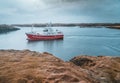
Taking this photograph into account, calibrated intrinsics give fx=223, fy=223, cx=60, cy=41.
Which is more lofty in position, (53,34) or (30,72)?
(30,72)

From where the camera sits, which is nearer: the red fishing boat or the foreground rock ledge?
the foreground rock ledge

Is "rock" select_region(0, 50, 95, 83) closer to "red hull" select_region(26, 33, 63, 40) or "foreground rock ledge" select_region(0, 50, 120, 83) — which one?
"foreground rock ledge" select_region(0, 50, 120, 83)

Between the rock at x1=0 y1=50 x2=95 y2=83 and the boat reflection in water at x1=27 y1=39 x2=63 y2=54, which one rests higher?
the rock at x1=0 y1=50 x2=95 y2=83

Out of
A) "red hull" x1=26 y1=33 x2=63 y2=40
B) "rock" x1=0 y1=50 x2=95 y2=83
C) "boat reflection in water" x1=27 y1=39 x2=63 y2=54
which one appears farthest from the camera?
"red hull" x1=26 y1=33 x2=63 y2=40

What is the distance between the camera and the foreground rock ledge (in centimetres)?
897

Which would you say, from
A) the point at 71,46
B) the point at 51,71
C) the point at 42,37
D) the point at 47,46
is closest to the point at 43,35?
the point at 42,37

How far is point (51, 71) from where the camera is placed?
9.65 m

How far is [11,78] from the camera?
926 centimetres

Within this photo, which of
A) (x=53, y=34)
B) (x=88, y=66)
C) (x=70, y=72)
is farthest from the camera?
(x=53, y=34)

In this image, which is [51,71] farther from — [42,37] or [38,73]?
[42,37]

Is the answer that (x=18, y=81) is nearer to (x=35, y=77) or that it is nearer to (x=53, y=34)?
(x=35, y=77)

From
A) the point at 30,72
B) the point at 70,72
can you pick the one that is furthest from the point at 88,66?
the point at 30,72

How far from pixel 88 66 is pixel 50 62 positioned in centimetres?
275

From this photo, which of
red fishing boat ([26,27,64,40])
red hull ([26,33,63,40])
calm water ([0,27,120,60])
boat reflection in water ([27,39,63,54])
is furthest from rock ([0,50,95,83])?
red fishing boat ([26,27,64,40])
